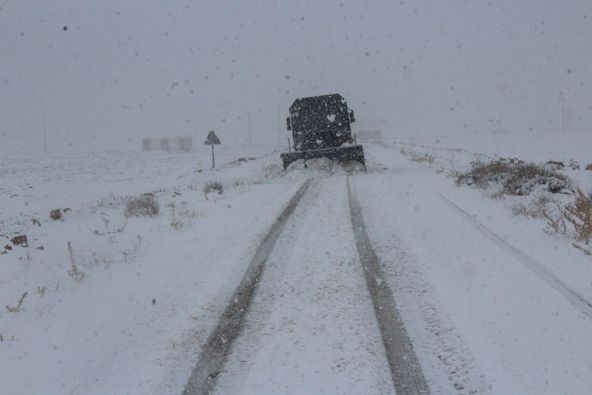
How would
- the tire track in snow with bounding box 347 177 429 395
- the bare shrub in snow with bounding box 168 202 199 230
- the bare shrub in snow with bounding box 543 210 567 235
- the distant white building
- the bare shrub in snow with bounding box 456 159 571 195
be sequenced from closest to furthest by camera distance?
the tire track in snow with bounding box 347 177 429 395 → the bare shrub in snow with bounding box 543 210 567 235 → the bare shrub in snow with bounding box 168 202 199 230 → the bare shrub in snow with bounding box 456 159 571 195 → the distant white building

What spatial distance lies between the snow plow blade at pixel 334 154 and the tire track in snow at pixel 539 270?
30.0 feet

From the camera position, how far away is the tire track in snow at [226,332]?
3.27m

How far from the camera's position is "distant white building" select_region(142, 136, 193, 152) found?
68.5 meters

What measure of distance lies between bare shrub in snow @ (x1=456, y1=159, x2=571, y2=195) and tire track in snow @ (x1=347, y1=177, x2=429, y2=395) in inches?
197

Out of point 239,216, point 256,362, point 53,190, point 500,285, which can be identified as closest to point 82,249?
point 239,216

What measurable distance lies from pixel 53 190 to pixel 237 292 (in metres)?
17.2

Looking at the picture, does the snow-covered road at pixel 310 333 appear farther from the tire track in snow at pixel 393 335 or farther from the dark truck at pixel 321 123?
the dark truck at pixel 321 123

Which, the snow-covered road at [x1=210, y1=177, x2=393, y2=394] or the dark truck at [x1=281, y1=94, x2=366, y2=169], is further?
the dark truck at [x1=281, y1=94, x2=366, y2=169]

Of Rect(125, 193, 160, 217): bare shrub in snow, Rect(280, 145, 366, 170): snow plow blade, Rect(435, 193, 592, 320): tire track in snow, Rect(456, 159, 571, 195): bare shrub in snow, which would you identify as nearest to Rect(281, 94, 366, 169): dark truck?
Rect(280, 145, 366, 170): snow plow blade

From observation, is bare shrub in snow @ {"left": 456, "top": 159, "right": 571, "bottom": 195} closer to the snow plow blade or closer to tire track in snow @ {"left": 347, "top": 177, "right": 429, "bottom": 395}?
tire track in snow @ {"left": 347, "top": 177, "right": 429, "bottom": 395}

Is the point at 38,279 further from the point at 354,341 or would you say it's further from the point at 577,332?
the point at 577,332

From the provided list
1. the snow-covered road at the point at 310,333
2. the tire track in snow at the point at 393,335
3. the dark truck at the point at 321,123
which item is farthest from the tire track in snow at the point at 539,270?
the dark truck at the point at 321,123

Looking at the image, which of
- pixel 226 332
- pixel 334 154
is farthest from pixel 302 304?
pixel 334 154

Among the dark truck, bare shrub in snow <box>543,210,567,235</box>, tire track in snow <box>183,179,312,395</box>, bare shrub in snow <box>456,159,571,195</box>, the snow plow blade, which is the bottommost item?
tire track in snow <box>183,179,312,395</box>
